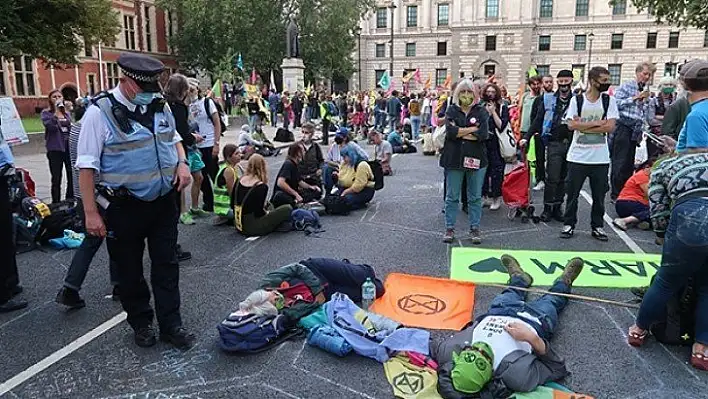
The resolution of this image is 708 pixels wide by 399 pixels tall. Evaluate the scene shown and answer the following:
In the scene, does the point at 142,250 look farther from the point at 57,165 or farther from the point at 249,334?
the point at 57,165

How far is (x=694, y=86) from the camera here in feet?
11.5

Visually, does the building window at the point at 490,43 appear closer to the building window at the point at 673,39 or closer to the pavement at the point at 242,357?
the building window at the point at 673,39

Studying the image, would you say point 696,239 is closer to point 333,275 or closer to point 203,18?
point 333,275

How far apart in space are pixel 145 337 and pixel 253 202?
314 centimetres

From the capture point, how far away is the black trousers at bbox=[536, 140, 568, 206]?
280 inches

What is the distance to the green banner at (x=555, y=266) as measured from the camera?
5.18m

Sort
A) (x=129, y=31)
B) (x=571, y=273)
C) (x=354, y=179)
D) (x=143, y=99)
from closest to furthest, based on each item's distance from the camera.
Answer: (x=143, y=99), (x=571, y=273), (x=354, y=179), (x=129, y=31)

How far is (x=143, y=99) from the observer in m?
3.62

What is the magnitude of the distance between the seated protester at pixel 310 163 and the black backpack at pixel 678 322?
20.0 ft

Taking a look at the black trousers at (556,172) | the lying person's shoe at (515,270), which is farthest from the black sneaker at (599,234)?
the lying person's shoe at (515,270)

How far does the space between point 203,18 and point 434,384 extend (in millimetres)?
44686

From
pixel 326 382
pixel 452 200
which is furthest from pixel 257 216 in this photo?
pixel 326 382

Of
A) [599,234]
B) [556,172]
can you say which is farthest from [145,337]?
[556,172]

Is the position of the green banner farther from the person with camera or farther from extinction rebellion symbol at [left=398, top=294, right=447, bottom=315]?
the person with camera
